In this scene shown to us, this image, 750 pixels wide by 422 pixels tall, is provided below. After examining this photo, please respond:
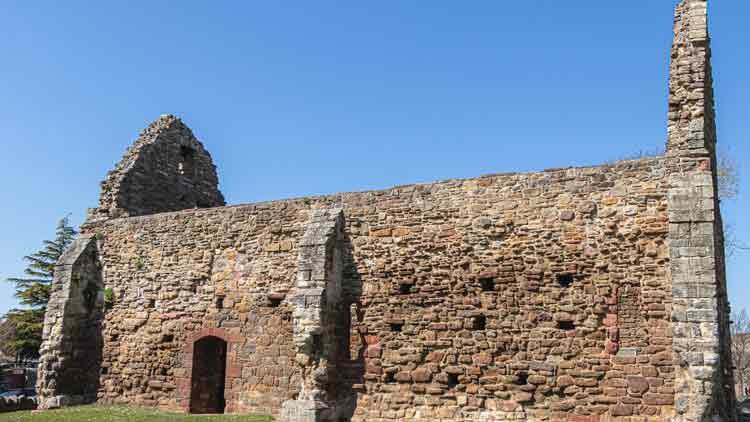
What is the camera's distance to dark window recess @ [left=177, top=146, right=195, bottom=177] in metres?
19.9

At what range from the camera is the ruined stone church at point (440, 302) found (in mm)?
10797

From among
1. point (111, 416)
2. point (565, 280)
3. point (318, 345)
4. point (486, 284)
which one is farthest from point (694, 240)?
point (111, 416)

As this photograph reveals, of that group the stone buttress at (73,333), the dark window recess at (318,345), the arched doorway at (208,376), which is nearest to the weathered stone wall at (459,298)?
the arched doorway at (208,376)

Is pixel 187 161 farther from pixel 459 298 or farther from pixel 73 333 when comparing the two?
pixel 459 298

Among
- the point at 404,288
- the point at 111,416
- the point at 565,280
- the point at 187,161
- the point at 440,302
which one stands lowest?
the point at 111,416

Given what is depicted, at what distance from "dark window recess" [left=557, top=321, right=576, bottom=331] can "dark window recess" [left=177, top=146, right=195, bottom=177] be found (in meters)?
12.0

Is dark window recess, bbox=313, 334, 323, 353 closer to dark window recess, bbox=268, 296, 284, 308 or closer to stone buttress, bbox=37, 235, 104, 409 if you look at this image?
dark window recess, bbox=268, 296, 284, 308

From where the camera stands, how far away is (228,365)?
565 inches

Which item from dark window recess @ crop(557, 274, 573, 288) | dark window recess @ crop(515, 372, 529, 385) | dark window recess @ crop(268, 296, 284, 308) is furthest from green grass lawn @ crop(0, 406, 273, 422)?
dark window recess @ crop(557, 274, 573, 288)

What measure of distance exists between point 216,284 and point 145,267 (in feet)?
7.38

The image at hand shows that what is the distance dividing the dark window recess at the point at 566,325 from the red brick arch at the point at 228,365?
626cm

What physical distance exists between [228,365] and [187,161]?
7739 mm

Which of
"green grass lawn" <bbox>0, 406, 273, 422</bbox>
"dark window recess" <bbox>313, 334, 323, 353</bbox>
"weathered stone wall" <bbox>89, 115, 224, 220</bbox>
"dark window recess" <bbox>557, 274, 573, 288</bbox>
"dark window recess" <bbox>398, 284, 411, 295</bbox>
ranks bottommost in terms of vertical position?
"green grass lawn" <bbox>0, 406, 273, 422</bbox>

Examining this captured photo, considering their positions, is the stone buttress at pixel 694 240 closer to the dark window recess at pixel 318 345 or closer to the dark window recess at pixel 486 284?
the dark window recess at pixel 486 284
